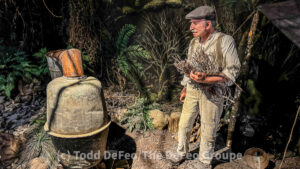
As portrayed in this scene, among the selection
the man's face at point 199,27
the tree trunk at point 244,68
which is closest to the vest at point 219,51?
the man's face at point 199,27

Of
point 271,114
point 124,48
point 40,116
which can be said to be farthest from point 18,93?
point 271,114

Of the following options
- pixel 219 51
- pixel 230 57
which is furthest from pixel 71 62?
pixel 230 57

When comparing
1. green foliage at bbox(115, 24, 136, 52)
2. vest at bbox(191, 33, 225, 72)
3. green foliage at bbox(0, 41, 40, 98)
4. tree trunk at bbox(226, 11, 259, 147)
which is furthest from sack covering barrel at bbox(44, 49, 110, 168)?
green foliage at bbox(0, 41, 40, 98)

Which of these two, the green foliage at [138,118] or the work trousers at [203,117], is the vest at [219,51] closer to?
the work trousers at [203,117]

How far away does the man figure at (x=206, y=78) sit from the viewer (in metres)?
2.44

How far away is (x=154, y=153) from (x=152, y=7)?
359cm

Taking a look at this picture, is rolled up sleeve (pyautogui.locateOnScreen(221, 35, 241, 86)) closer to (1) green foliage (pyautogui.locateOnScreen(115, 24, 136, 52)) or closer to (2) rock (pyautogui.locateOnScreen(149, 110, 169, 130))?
(2) rock (pyautogui.locateOnScreen(149, 110, 169, 130))

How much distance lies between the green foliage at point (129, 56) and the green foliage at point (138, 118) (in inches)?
30.6

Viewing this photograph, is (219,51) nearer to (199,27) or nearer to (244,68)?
(199,27)

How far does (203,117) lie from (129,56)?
315 cm

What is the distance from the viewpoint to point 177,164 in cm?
331

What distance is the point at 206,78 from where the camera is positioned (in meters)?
2.46

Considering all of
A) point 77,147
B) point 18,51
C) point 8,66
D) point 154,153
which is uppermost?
→ point 18,51

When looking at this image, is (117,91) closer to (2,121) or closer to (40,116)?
(40,116)
